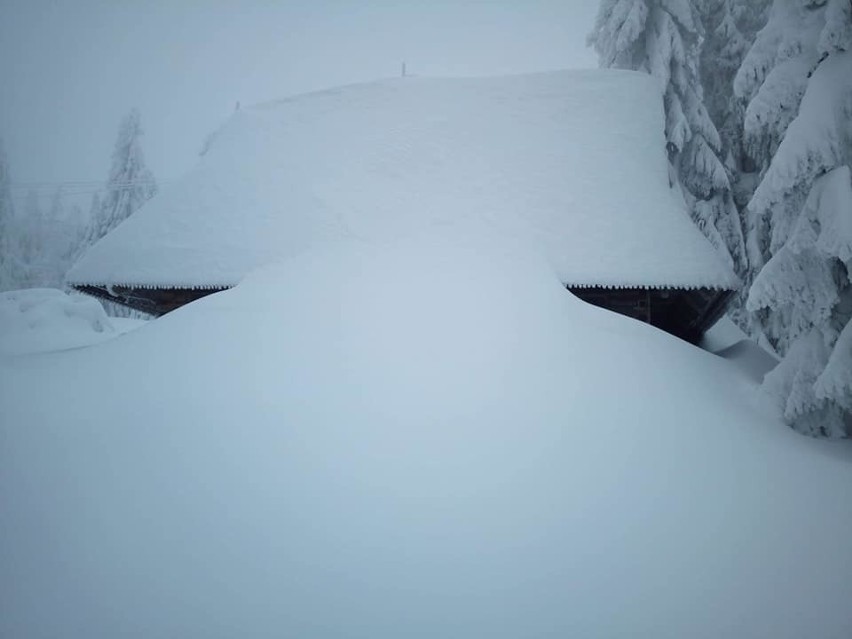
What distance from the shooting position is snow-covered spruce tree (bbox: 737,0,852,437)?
420 cm

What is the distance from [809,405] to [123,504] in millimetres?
6290

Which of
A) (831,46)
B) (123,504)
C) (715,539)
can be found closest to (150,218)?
(123,504)

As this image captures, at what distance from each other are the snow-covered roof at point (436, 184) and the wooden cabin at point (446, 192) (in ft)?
0.10

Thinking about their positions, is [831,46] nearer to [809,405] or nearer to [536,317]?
[809,405]

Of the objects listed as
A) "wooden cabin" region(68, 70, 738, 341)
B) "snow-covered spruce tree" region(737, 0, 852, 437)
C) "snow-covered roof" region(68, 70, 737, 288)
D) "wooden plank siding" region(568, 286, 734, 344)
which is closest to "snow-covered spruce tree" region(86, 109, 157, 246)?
Answer: "snow-covered roof" region(68, 70, 737, 288)

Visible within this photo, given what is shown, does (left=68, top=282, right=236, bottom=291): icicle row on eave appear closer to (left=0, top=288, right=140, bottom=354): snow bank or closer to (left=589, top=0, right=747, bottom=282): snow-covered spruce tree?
(left=0, top=288, right=140, bottom=354): snow bank

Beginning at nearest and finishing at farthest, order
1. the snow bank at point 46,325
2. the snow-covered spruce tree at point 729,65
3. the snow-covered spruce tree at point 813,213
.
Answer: the snow-covered spruce tree at point 813,213 < the snow bank at point 46,325 < the snow-covered spruce tree at point 729,65

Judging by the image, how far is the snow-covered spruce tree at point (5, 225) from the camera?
28047mm

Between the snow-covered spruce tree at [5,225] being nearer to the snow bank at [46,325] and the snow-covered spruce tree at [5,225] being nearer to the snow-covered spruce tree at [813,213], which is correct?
the snow bank at [46,325]

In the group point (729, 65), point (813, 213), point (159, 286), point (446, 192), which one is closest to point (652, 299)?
point (813, 213)

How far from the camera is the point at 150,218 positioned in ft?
27.8

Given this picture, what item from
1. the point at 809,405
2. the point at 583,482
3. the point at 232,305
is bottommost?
the point at 583,482

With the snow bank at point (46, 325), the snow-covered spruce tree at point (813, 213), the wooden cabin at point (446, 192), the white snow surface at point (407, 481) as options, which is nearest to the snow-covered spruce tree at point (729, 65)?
the wooden cabin at point (446, 192)

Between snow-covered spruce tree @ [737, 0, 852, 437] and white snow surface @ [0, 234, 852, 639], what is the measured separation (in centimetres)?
48
